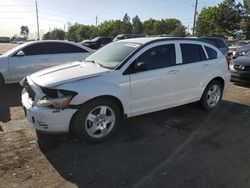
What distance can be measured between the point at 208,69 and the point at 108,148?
3.04m

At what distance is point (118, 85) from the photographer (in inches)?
199

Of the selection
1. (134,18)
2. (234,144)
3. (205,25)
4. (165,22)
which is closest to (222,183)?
(234,144)

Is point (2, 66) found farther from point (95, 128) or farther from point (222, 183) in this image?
point (222, 183)

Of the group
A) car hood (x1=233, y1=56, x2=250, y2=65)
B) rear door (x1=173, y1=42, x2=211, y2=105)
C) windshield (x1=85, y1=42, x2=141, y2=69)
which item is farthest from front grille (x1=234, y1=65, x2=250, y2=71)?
windshield (x1=85, y1=42, x2=141, y2=69)

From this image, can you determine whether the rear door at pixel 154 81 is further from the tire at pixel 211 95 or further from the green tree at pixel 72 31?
the green tree at pixel 72 31

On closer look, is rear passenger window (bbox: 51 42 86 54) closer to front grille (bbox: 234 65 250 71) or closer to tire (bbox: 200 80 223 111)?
tire (bbox: 200 80 223 111)

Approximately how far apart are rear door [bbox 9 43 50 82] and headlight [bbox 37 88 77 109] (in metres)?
4.80

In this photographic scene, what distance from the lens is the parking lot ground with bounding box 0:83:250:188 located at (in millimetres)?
3865

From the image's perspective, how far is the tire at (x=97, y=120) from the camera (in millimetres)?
4721

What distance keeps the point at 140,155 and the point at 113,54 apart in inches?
82.4

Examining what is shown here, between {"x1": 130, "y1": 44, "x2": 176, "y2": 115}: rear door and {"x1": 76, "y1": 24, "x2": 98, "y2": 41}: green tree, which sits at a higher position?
{"x1": 76, "y1": 24, "x2": 98, "y2": 41}: green tree

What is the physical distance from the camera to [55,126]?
4.58 metres

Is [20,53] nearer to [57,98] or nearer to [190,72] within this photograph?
[57,98]

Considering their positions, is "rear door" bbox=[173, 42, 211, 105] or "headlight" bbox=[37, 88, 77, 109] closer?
"headlight" bbox=[37, 88, 77, 109]
